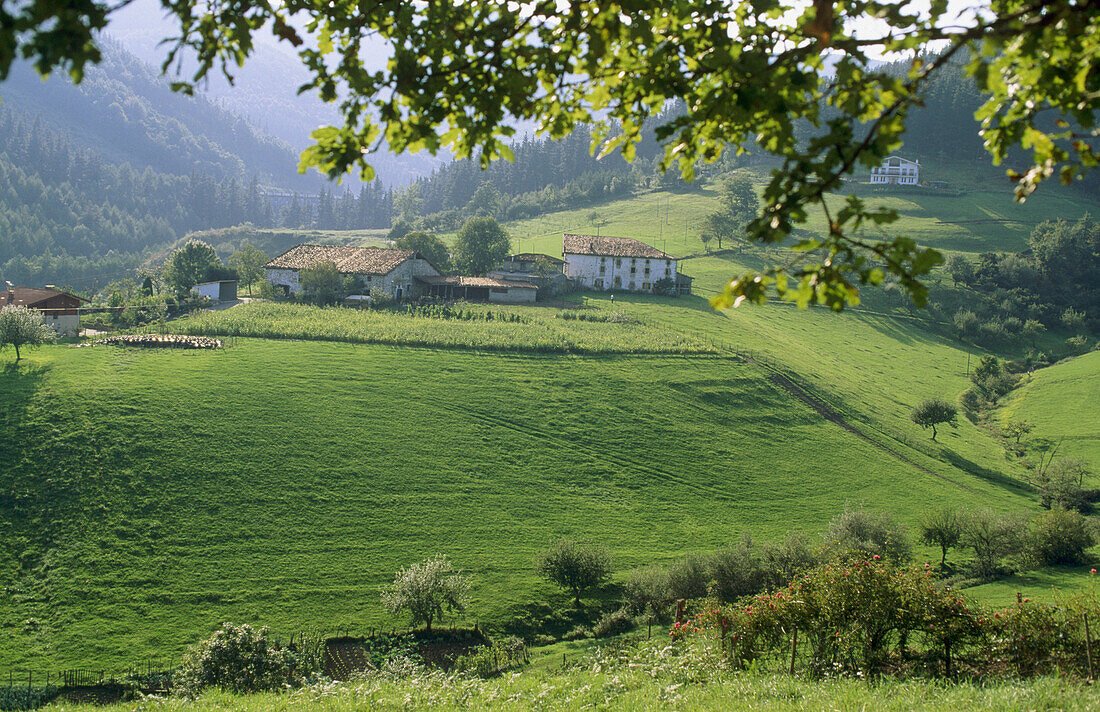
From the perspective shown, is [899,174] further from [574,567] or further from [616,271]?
[574,567]

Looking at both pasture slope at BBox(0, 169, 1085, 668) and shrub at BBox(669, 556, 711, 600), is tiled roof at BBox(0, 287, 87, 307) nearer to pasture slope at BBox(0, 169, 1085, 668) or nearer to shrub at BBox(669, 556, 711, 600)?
pasture slope at BBox(0, 169, 1085, 668)

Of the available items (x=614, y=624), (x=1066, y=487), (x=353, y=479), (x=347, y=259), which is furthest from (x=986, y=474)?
(x=347, y=259)

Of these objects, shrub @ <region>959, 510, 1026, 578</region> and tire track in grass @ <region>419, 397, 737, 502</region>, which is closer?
shrub @ <region>959, 510, 1026, 578</region>

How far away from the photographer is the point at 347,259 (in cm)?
7725

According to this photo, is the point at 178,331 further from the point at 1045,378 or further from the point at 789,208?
the point at 1045,378

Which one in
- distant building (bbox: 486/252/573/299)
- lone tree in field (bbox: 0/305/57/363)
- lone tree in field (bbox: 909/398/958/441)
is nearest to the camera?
lone tree in field (bbox: 0/305/57/363)

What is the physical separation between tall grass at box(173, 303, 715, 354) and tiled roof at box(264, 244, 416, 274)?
32.0 ft

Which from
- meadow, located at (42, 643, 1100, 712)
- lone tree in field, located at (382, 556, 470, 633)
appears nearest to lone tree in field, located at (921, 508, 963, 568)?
lone tree in field, located at (382, 556, 470, 633)

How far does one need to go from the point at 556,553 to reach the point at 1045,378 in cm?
6196

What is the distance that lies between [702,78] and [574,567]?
26.2 metres

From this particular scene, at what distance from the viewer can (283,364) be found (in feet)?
153

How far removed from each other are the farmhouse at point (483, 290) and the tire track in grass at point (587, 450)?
32.6 meters

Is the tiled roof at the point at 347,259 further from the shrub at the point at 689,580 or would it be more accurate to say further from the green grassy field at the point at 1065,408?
the green grassy field at the point at 1065,408

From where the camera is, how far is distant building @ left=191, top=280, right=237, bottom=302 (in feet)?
239
